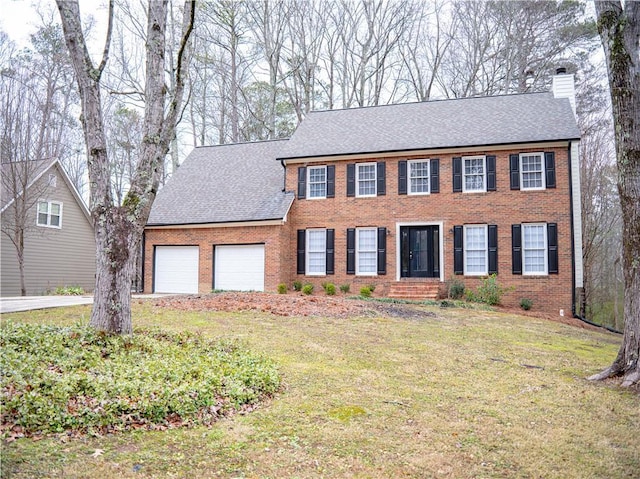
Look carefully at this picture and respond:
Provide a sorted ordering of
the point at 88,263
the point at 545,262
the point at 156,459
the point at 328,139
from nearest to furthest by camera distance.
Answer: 1. the point at 156,459
2. the point at 545,262
3. the point at 328,139
4. the point at 88,263

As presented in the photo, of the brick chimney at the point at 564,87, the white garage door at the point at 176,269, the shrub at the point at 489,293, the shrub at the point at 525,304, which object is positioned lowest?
the shrub at the point at 525,304

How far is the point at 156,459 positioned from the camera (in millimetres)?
3607

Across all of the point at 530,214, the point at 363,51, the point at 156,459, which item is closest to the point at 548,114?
the point at 530,214

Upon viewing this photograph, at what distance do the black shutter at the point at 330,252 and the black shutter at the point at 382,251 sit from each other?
5.36 ft

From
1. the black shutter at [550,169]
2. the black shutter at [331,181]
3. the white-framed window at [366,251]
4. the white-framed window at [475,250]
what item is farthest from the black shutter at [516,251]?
the black shutter at [331,181]

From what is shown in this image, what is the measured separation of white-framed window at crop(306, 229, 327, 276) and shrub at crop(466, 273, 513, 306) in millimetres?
5162

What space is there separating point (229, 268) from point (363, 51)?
1445cm

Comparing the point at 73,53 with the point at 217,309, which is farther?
the point at 217,309

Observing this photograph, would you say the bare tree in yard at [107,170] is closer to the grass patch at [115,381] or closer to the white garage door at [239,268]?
the grass patch at [115,381]

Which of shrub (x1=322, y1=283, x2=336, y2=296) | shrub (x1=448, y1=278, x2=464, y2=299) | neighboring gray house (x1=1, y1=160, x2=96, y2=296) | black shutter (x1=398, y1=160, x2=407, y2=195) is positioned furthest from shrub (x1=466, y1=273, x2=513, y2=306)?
neighboring gray house (x1=1, y1=160, x2=96, y2=296)

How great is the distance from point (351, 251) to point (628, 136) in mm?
11961

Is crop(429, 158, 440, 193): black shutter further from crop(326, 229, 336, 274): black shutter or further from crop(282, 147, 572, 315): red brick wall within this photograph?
crop(326, 229, 336, 274): black shutter

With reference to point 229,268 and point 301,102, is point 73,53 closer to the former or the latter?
point 229,268

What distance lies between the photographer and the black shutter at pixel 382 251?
17.7 meters
